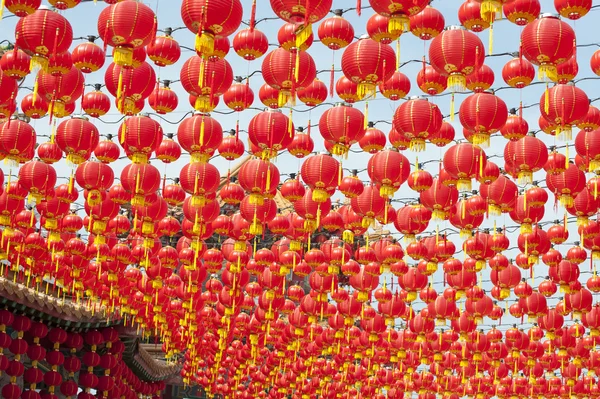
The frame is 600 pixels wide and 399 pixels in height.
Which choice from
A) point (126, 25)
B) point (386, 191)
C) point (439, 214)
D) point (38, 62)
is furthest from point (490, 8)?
point (439, 214)

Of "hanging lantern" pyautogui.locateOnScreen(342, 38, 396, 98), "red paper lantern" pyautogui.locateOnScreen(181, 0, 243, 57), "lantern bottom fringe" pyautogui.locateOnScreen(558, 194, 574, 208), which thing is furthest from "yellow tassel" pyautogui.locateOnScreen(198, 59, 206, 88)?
"lantern bottom fringe" pyautogui.locateOnScreen(558, 194, 574, 208)

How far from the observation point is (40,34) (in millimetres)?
9109

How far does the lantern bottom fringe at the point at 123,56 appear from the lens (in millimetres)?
9086

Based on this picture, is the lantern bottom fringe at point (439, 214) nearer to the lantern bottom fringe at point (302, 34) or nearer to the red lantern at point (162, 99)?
the red lantern at point (162, 99)

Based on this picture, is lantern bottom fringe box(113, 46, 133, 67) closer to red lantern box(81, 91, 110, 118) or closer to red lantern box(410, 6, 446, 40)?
red lantern box(81, 91, 110, 118)

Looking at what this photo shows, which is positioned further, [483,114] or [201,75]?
[483,114]

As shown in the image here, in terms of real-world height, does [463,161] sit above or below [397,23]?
below

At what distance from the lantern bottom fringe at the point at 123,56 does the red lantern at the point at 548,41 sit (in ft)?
12.9

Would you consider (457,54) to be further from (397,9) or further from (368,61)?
(397,9)

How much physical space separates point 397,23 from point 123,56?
2.74m

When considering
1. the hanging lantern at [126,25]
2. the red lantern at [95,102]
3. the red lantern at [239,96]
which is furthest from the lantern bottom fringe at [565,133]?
the red lantern at [95,102]

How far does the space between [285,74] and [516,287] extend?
977 centimetres

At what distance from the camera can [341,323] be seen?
66.7ft

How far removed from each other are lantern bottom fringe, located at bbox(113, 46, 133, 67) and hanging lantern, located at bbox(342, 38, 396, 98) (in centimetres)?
224
